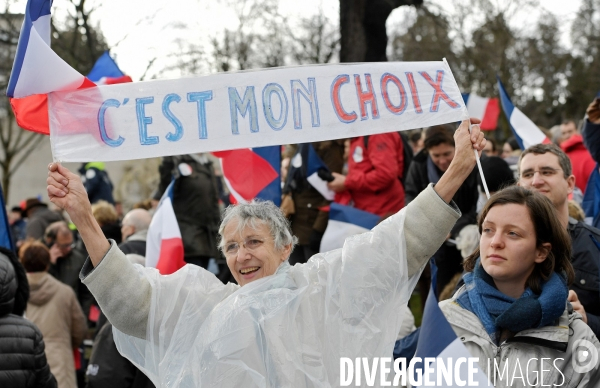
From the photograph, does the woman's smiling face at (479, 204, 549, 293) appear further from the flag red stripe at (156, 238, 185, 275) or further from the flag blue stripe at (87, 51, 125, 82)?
the flag blue stripe at (87, 51, 125, 82)

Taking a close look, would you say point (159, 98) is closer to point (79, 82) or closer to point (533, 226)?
point (79, 82)

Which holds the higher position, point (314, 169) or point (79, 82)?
point (79, 82)

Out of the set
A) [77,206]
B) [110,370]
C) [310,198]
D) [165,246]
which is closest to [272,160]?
[310,198]

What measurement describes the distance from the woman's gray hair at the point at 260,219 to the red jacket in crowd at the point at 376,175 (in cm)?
343

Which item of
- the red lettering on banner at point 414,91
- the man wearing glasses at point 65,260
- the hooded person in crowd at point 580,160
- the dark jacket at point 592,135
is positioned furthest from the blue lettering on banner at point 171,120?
the man wearing glasses at point 65,260

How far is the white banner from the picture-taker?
355cm

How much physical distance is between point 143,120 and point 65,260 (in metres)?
4.97

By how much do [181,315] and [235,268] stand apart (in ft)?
0.97

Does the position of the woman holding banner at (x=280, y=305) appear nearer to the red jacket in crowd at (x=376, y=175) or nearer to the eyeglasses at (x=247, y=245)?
the eyeglasses at (x=247, y=245)

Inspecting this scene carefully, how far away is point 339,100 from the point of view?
3691 mm

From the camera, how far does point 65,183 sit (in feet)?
10.9

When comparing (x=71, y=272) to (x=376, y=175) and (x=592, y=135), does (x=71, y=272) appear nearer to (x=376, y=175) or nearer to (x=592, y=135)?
(x=376, y=175)

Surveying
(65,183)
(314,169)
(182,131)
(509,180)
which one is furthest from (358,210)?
(65,183)

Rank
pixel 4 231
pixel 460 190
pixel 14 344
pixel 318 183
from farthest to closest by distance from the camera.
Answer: pixel 318 183 < pixel 460 190 < pixel 4 231 < pixel 14 344
